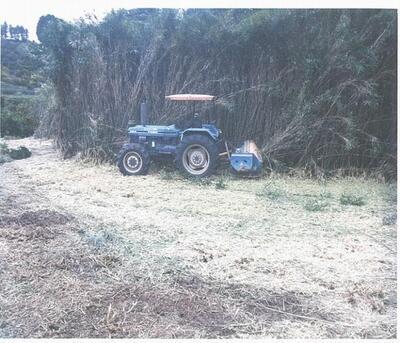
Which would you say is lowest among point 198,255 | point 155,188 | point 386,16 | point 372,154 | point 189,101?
point 198,255

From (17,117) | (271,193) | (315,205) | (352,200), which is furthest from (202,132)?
(17,117)

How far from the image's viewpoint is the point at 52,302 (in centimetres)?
209

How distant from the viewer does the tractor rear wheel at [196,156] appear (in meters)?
2.84

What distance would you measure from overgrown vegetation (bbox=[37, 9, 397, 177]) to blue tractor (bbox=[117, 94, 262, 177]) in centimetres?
7

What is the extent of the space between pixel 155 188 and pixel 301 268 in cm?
97

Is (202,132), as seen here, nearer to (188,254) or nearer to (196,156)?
(196,156)

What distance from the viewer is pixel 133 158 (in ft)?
9.25

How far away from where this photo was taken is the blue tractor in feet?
9.05

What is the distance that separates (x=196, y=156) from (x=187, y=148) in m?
0.08

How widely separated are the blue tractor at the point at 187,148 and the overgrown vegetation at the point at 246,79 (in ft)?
0.24

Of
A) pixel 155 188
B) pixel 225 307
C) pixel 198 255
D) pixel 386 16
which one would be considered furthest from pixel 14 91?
pixel 386 16

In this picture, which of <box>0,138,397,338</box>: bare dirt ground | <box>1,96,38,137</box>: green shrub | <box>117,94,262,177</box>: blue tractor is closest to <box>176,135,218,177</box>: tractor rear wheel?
<box>117,94,262,177</box>: blue tractor

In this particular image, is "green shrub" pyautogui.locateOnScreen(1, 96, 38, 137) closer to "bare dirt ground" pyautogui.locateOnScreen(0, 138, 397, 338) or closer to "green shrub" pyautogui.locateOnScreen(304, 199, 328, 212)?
"bare dirt ground" pyautogui.locateOnScreen(0, 138, 397, 338)
